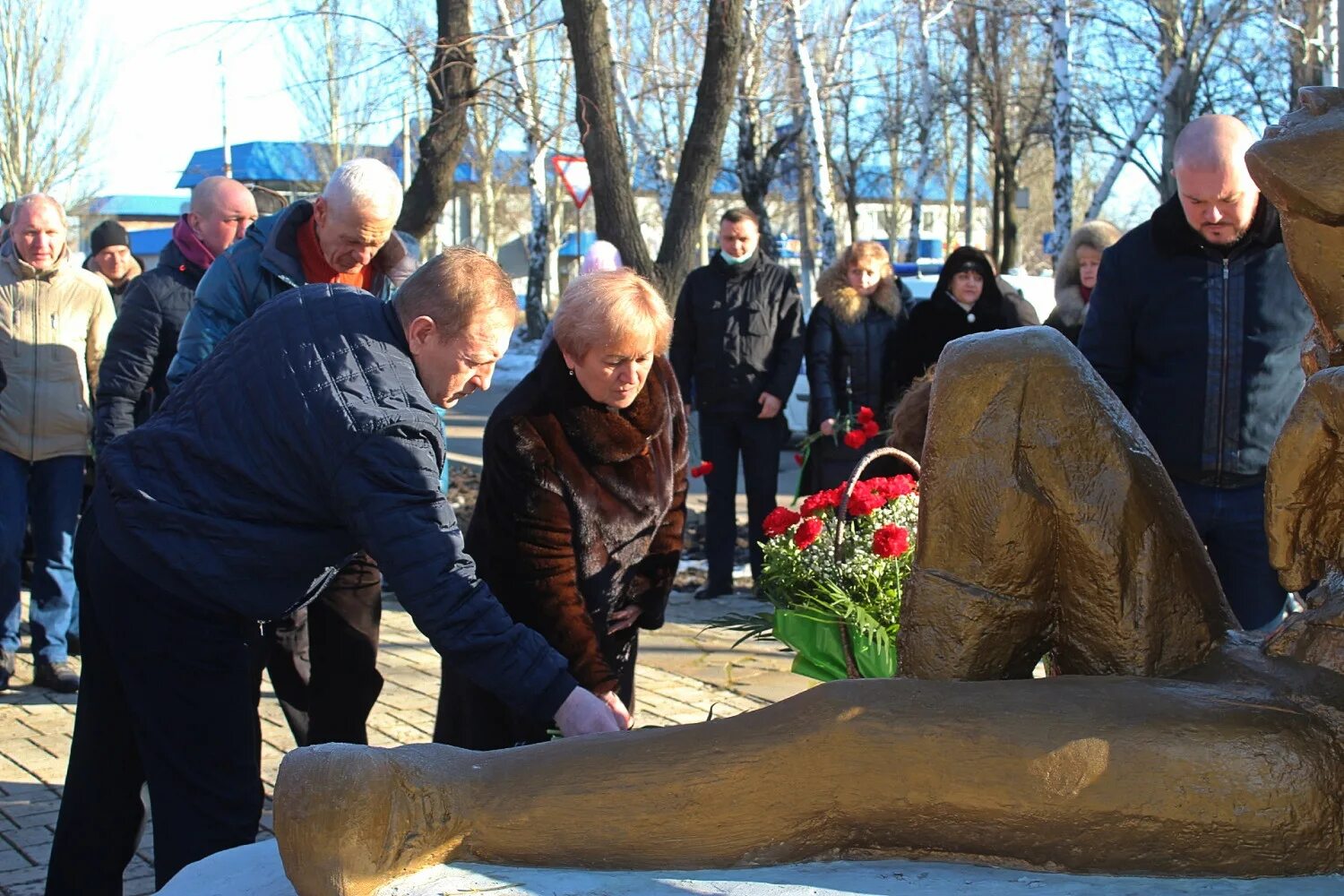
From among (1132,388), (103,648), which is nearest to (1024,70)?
(1132,388)

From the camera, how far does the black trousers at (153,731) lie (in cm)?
294

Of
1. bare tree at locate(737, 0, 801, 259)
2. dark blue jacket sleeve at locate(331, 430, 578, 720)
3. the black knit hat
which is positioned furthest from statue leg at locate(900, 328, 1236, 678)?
bare tree at locate(737, 0, 801, 259)

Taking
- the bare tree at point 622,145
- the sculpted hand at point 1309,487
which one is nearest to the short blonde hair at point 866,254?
the bare tree at point 622,145

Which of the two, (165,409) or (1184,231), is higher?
(1184,231)

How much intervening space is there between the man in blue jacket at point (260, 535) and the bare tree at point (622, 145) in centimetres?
607

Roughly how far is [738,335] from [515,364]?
1950 cm

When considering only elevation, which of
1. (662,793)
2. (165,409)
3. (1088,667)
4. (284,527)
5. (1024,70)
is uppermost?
(1024,70)

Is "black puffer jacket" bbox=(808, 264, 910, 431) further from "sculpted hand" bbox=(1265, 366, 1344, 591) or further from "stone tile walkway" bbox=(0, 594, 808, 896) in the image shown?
"sculpted hand" bbox=(1265, 366, 1344, 591)

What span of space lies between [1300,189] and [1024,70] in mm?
27512

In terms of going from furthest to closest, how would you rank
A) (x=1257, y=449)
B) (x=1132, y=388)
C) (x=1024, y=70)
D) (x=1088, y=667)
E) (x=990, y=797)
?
(x=1024, y=70), (x=1132, y=388), (x=1257, y=449), (x=1088, y=667), (x=990, y=797)

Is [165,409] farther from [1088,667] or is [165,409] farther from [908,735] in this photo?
[1088,667]

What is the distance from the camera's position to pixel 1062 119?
18250 mm

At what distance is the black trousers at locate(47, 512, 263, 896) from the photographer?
294 centimetres

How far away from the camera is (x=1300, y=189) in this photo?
240 centimetres
